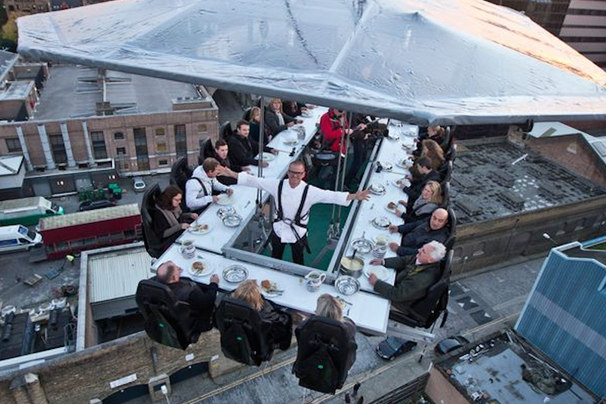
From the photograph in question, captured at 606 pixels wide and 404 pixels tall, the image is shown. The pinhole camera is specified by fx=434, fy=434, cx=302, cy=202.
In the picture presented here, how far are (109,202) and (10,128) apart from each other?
24.5ft

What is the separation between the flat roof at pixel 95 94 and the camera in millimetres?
31609

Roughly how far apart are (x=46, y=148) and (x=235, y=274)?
92.0 ft

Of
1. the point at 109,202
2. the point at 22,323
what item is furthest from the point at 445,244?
the point at 109,202

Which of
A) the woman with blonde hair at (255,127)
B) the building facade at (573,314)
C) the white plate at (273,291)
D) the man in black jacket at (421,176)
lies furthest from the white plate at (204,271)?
the building facade at (573,314)

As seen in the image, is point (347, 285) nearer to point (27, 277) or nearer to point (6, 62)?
point (27, 277)

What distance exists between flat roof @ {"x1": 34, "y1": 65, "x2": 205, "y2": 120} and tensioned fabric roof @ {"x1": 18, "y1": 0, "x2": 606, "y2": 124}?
24085 millimetres

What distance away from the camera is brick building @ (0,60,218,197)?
28.8 m

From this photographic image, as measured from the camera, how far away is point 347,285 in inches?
251

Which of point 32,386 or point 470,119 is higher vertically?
point 470,119

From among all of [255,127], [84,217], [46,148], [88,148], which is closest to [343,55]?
[255,127]

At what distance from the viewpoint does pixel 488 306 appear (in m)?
24.7

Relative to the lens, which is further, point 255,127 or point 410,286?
point 255,127

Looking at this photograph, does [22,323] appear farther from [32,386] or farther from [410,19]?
[410,19]

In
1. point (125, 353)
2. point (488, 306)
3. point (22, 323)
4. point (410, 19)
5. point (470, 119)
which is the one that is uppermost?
point (410, 19)
